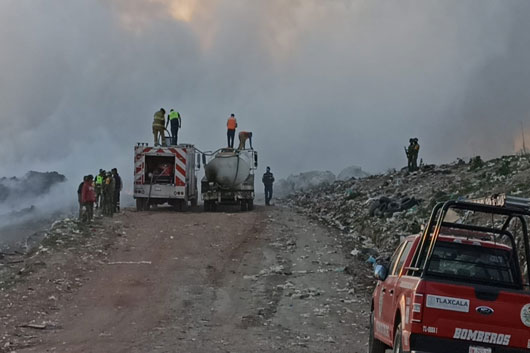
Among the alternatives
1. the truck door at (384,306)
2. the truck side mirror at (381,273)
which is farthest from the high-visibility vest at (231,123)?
the truck side mirror at (381,273)

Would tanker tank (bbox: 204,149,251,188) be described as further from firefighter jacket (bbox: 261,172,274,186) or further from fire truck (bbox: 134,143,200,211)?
firefighter jacket (bbox: 261,172,274,186)

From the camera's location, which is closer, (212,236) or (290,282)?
(290,282)

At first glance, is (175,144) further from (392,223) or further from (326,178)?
(326,178)

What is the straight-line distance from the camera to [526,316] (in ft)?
24.3

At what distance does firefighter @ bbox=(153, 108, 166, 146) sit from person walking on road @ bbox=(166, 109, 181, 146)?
1.20ft

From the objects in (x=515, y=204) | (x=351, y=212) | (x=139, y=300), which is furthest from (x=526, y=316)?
(x=351, y=212)

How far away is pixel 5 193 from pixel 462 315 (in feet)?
163

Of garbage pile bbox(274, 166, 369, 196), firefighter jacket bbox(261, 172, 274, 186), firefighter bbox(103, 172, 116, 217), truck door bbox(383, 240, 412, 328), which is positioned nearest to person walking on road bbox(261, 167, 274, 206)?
firefighter jacket bbox(261, 172, 274, 186)

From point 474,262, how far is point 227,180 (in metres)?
23.7

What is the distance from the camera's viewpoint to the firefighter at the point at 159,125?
3216cm

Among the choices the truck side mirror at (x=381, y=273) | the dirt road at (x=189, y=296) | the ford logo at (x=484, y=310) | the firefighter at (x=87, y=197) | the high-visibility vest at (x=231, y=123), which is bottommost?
the dirt road at (x=189, y=296)

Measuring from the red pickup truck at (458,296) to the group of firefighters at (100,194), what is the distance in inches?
660

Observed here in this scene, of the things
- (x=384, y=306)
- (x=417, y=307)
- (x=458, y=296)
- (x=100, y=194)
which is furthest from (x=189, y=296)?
(x=100, y=194)

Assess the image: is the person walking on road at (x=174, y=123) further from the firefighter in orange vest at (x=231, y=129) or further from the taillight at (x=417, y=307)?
the taillight at (x=417, y=307)
